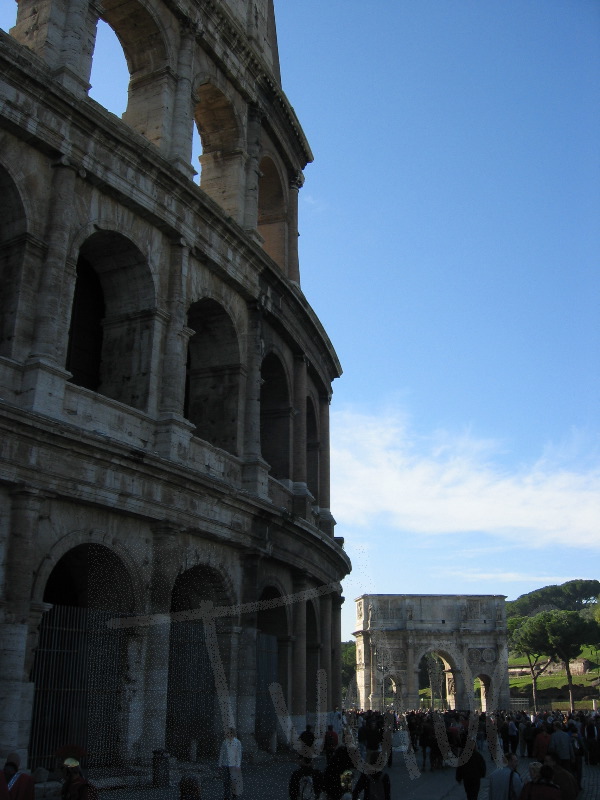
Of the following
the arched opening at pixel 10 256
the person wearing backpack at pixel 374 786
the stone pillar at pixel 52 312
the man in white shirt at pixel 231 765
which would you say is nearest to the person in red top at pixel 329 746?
the person wearing backpack at pixel 374 786

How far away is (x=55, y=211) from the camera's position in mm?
11984

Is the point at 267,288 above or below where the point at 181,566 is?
above

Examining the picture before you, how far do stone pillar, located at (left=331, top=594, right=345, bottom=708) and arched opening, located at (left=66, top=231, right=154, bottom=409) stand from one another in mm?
9899

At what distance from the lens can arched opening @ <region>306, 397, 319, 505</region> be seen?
68.1 feet

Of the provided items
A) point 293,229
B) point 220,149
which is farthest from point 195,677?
point 293,229

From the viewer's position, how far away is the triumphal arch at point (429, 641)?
52844 mm

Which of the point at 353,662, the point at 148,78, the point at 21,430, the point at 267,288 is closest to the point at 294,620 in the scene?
the point at 267,288

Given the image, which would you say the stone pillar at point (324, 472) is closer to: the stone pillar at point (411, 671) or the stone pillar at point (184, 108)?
the stone pillar at point (184, 108)

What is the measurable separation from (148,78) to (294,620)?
10846mm

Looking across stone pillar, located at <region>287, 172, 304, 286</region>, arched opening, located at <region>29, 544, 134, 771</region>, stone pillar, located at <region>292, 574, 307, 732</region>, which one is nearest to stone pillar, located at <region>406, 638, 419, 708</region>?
stone pillar, located at <region>292, 574, 307, 732</region>

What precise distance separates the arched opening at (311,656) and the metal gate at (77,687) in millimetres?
7183

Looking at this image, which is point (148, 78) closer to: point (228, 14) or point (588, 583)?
point (228, 14)

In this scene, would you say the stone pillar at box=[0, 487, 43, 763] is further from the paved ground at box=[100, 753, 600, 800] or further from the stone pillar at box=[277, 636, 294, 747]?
the stone pillar at box=[277, 636, 294, 747]

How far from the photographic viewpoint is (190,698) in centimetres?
1383
